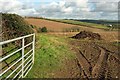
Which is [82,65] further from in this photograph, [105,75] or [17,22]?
[17,22]

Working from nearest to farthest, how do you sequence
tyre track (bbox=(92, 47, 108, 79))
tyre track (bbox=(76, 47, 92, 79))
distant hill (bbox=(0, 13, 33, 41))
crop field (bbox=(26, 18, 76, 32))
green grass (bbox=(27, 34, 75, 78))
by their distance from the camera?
green grass (bbox=(27, 34, 75, 78)), tyre track (bbox=(92, 47, 108, 79)), tyre track (bbox=(76, 47, 92, 79)), distant hill (bbox=(0, 13, 33, 41)), crop field (bbox=(26, 18, 76, 32))

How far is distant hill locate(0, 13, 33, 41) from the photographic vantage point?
13403mm

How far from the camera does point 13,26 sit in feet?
45.9

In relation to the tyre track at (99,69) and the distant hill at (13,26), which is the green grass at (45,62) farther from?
the tyre track at (99,69)

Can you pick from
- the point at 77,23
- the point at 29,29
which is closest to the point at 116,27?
the point at 77,23

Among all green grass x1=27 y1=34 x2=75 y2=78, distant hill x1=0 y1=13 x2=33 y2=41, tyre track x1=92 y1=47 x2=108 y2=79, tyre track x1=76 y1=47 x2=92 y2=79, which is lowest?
tyre track x1=92 y1=47 x2=108 y2=79

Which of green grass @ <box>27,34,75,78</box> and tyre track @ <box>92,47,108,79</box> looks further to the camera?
tyre track @ <box>92,47,108,79</box>

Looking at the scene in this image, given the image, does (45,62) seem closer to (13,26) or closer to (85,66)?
(85,66)

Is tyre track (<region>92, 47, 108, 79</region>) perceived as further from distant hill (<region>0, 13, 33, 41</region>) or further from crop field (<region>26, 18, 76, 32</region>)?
crop field (<region>26, 18, 76, 32</region>)

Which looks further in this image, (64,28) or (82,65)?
(64,28)

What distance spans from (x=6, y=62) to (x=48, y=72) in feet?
5.79

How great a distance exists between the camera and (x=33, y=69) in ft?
38.9

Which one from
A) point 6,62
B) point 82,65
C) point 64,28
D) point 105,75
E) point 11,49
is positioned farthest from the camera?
point 64,28

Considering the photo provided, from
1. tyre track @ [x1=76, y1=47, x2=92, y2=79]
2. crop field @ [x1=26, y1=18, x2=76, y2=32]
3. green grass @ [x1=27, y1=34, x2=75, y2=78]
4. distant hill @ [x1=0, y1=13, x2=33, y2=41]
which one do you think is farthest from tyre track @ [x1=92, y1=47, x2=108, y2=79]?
crop field @ [x1=26, y1=18, x2=76, y2=32]
